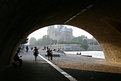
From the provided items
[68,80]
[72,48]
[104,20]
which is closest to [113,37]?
[104,20]

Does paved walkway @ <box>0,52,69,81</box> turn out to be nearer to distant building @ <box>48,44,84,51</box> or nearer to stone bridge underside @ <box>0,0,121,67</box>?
stone bridge underside @ <box>0,0,121,67</box>

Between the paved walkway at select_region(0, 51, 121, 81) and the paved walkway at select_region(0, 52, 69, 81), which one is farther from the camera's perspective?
the paved walkway at select_region(0, 51, 121, 81)

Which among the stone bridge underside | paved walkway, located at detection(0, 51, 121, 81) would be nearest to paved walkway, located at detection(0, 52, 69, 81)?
paved walkway, located at detection(0, 51, 121, 81)

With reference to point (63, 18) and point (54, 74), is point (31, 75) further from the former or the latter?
point (63, 18)

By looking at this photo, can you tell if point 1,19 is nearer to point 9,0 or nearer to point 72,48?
point 9,0

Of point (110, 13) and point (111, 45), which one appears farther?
point (111, 45)

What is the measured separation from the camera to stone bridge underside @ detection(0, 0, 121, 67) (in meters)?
10.1

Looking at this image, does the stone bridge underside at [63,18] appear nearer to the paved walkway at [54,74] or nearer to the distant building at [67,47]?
the paved walkway at [54,74]

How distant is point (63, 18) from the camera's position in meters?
20.0

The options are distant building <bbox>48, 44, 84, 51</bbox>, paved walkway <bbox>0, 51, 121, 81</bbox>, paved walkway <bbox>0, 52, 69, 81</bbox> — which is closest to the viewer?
paved walkway <bbox>0, 52, 69, 81</bbox>

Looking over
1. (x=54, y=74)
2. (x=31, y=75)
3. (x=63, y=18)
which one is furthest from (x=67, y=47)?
(x=31, y=75)

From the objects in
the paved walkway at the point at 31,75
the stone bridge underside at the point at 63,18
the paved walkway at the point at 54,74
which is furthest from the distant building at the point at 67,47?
the paved walkway at the point at 31,75

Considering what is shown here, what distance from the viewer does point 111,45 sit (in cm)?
2353

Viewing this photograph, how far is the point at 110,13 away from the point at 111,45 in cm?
743
